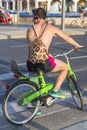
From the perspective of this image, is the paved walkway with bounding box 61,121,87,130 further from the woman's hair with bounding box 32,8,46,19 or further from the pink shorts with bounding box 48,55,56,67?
the woman's hair with bounding box 32,8,46,19

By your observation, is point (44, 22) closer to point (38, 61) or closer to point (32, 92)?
point (38, 61)

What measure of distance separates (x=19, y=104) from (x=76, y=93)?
1.14 m

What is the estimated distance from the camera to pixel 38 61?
682 cm

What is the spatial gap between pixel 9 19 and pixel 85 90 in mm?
32977

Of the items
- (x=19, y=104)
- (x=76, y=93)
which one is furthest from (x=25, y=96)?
(x=76, y=93)

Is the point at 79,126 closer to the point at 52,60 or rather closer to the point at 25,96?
the point at 25,96

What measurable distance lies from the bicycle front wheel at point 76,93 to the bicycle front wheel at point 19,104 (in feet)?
2.72

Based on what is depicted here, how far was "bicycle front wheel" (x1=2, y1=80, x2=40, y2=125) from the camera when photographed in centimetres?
671

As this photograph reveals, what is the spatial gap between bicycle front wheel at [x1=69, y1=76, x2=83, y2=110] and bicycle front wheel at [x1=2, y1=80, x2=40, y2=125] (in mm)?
830

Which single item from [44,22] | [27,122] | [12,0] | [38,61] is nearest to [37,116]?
[27,122]

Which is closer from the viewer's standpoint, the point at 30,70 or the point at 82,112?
the point at 30,70

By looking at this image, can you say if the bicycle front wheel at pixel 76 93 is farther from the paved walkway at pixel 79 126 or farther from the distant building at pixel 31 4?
the distant building at pixel 31 4

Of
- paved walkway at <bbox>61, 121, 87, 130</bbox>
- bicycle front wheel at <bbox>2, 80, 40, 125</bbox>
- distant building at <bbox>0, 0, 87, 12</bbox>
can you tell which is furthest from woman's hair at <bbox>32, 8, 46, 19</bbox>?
distant building at <bbox>0, 0, 87, 12</bbox>

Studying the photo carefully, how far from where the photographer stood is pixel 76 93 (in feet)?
24.9
